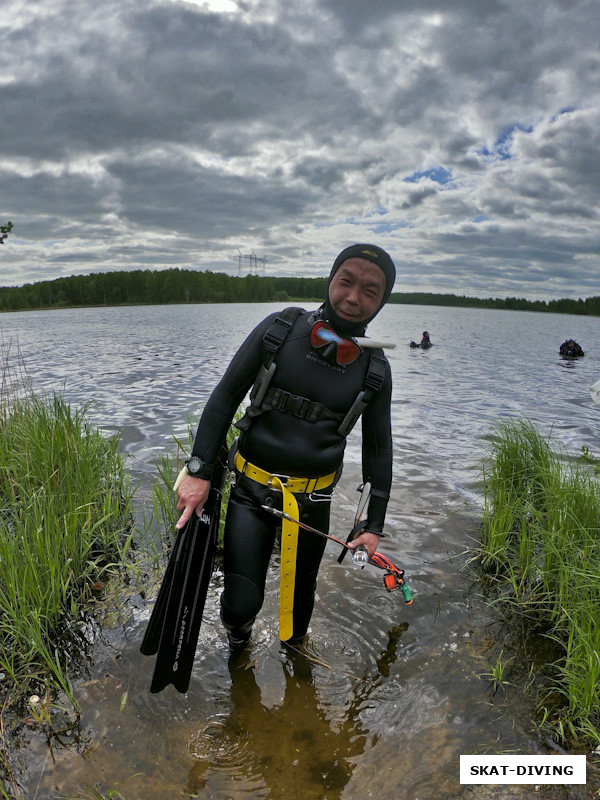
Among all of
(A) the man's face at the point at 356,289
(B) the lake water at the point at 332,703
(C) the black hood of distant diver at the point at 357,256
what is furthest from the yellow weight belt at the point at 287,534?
(A) the man's face at the point at 356,289

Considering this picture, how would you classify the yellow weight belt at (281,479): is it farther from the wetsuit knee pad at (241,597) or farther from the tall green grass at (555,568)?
the tall green grass at (555,568)

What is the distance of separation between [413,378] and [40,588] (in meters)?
19.9

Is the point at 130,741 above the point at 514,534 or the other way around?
the other way around

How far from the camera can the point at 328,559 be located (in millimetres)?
5531

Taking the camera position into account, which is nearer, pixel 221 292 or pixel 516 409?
pixel 516 409

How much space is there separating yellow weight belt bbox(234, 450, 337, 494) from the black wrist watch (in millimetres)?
310

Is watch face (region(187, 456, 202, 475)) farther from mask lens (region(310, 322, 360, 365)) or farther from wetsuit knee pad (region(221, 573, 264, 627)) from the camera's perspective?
mask lens (region(310, 322, 360, 365))

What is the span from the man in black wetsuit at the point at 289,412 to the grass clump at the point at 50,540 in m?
1.28

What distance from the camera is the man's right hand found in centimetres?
330

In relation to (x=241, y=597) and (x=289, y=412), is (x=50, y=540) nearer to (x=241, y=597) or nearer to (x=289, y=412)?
(x=241, y=597)

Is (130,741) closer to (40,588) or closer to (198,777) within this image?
(198,777)

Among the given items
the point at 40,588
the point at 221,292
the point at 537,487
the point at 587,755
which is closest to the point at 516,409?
the point at 537,487

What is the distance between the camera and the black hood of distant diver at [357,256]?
11.4 feet

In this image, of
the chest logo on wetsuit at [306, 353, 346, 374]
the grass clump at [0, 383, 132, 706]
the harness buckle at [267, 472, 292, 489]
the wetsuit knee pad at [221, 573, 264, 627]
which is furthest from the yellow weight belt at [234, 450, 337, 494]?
the grass clump at [0, 383, 132, 706]
